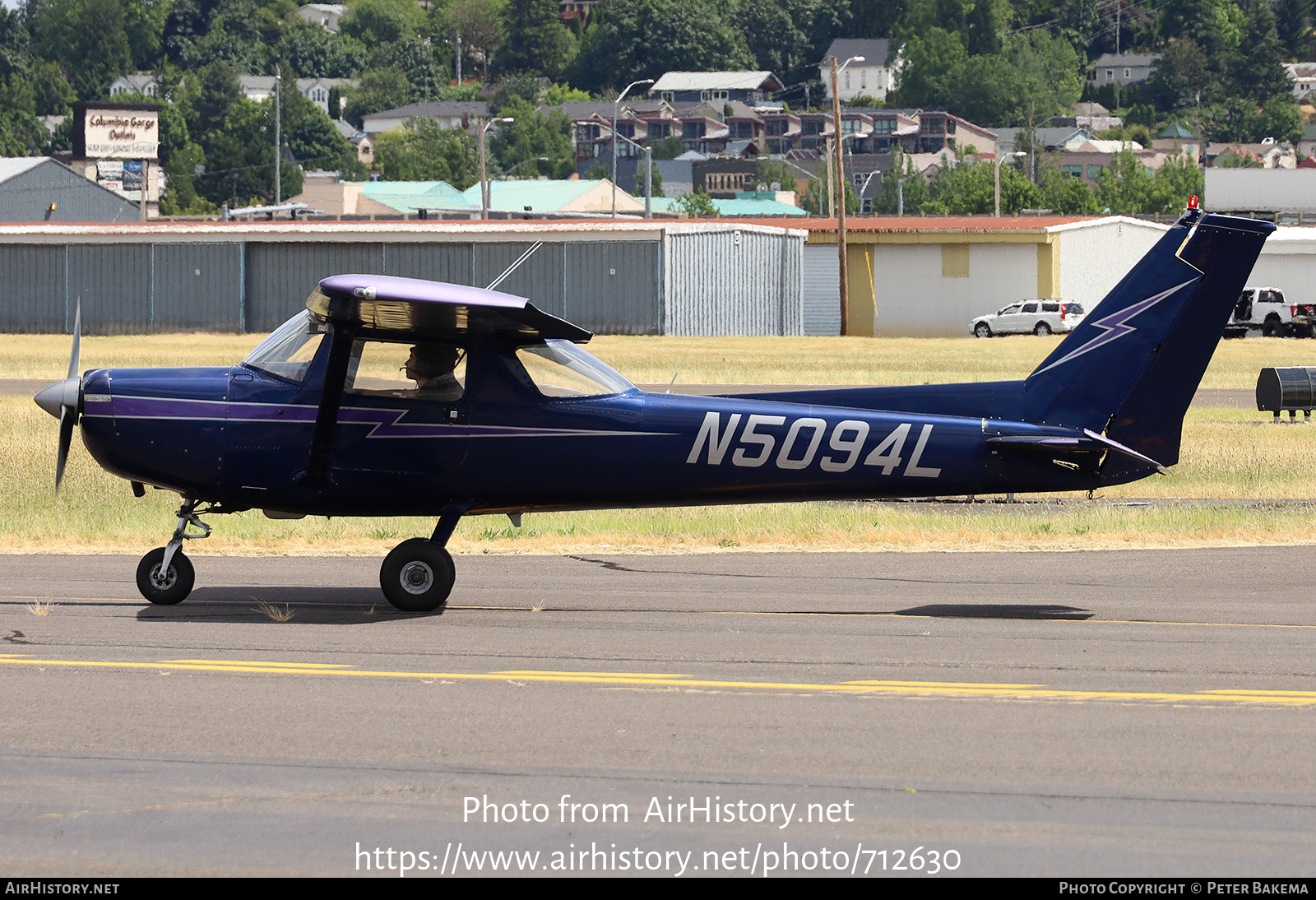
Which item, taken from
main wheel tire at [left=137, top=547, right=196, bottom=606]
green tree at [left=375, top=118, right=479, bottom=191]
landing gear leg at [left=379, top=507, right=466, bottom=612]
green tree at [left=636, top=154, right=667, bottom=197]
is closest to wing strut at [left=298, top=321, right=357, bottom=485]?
landing gear leg at [left=379, top=507, right=466, bottom=612]

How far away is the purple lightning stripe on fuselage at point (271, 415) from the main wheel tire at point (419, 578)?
756 mm

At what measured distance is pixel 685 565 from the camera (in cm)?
1305

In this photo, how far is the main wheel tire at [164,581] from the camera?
10.7 m

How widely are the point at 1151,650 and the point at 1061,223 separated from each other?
57.7m

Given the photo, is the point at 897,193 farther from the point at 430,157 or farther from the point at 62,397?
the point at 62,397

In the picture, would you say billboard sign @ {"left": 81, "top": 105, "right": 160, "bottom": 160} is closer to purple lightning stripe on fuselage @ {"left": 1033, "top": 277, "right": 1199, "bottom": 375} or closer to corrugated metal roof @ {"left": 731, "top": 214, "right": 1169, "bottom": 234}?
corrugated metal roof @ {"left": 731, "top": 214, "right": 1169, "bottom": 234}

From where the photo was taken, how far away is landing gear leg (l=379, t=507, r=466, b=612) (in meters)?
10.5

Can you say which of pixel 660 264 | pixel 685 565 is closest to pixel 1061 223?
pixel 660 264

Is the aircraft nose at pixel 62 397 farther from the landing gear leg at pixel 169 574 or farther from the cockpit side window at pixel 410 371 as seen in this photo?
the cockpit side window at pixel 410 371

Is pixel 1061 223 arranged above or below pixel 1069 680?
above

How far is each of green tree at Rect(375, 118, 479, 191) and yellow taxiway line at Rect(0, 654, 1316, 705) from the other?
148769mm

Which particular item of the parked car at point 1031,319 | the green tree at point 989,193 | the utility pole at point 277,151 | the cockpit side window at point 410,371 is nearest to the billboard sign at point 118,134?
the utility pole at point 277,151
